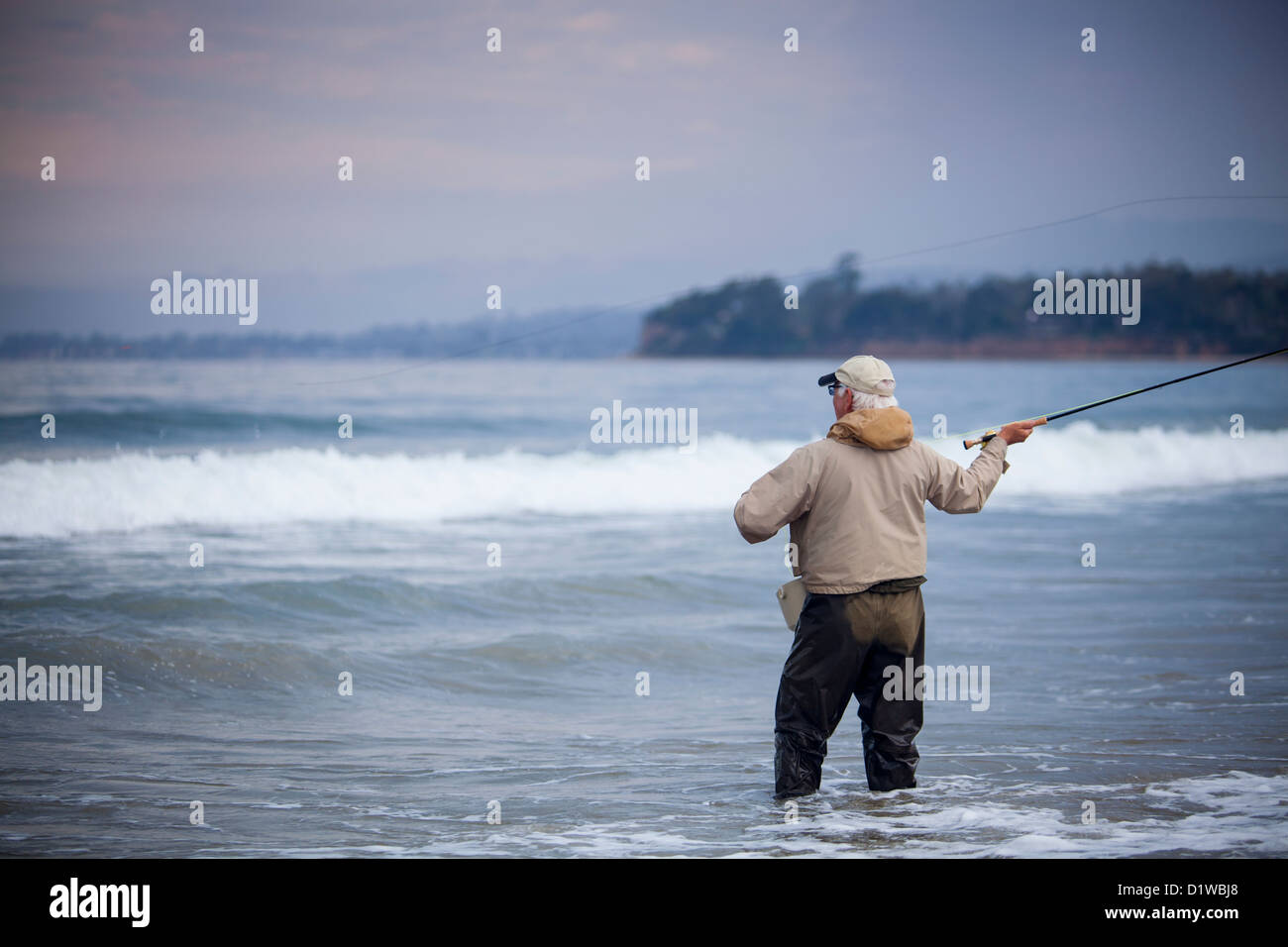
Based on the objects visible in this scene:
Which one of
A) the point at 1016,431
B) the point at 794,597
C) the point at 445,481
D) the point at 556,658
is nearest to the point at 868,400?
the point at 1016,431

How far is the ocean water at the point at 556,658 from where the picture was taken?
465 centimetres

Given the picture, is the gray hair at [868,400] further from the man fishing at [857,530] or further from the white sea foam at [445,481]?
the white sea foam at [445,481]

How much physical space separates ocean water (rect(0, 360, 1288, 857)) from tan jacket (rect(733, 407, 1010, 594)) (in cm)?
91

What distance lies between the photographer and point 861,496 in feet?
14.4

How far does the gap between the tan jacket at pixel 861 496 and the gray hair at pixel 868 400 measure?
0.04 meters

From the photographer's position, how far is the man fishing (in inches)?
172

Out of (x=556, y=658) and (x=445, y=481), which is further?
(x=445, y=481)

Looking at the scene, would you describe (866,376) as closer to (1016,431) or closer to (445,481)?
(1016,431)

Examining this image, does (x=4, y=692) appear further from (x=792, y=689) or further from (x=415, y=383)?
(x=415, y=383)

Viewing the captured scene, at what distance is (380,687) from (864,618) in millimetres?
3763

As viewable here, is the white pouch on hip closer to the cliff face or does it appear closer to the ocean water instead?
the ocean water

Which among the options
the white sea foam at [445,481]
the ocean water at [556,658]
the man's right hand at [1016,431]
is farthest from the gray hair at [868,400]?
the white sea foam at [445,481]

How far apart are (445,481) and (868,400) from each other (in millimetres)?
13155
